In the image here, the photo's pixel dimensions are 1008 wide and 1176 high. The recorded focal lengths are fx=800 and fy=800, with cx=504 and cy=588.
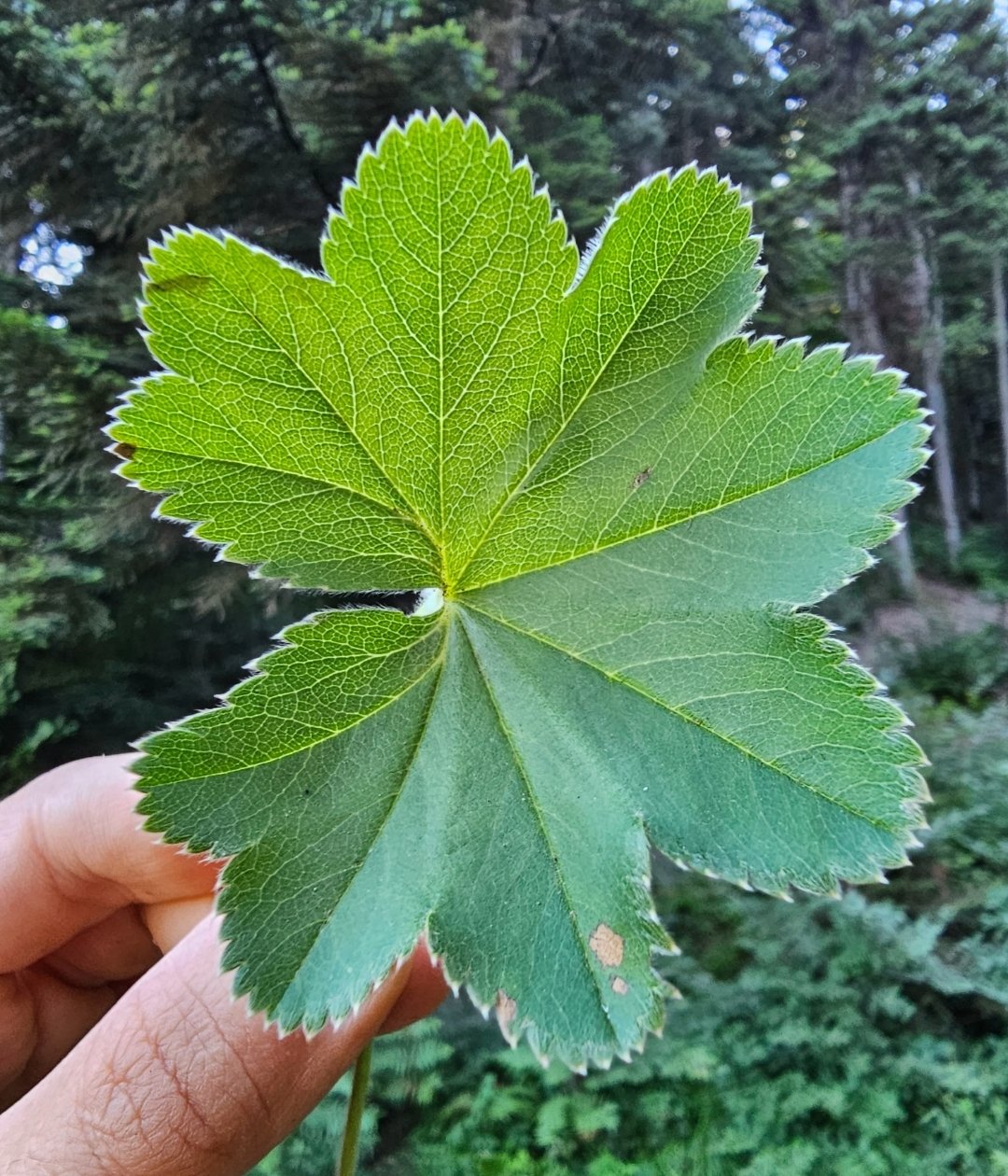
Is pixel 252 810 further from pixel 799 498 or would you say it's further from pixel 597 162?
pixel 597 162

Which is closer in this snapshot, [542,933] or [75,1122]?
[542,933]

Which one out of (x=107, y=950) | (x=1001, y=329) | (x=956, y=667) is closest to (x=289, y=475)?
(x=107, y=950)

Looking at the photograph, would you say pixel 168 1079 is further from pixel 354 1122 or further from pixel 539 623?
pixel 539 623

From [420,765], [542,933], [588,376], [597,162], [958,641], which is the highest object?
[597,162]

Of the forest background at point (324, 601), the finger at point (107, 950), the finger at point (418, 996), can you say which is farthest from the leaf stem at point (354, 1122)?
the forest background at point (324, 601)

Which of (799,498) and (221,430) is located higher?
(221,430)

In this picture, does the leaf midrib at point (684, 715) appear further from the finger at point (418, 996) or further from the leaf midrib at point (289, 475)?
the finger at point (418, 996)

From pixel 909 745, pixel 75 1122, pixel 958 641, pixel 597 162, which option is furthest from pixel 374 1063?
pixel 958 641
